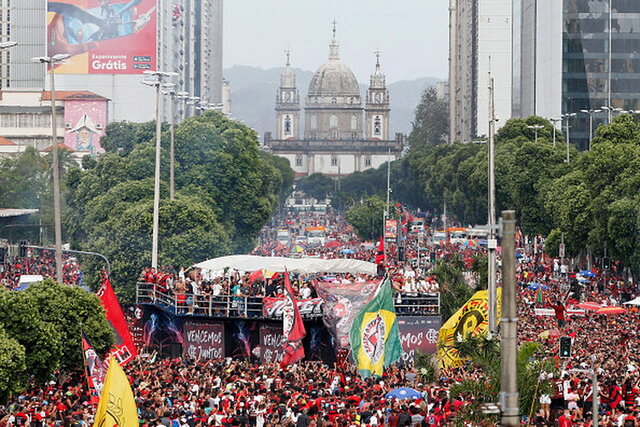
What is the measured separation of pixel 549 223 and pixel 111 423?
66.8 metres

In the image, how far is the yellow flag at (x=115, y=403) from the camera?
2028 centimetres

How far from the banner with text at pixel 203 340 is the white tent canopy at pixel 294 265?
8.49 feet

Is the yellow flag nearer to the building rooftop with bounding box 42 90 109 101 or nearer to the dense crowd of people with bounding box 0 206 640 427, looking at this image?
the dense crowd of people with bounding box 0 206 640 427

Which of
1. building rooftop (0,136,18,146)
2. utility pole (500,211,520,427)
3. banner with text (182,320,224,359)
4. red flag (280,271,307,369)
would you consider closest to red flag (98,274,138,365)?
red flag (280,271,307,369)

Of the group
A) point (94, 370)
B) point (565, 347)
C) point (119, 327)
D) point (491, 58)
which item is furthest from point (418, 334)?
point (491, 58)

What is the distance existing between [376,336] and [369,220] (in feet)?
311

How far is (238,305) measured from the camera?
39.7 meters

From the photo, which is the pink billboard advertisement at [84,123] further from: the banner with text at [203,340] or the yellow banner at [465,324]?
the yellow banner at [465,324]

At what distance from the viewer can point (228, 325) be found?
1585 inches

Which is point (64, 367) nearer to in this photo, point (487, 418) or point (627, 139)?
point (487, 418)

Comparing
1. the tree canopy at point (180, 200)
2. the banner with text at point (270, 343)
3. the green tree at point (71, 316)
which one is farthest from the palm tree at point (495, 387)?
the tree canopy at point (180, 200)

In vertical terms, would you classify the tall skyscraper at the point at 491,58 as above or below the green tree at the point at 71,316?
above

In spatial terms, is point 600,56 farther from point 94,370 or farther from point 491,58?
point 94,370

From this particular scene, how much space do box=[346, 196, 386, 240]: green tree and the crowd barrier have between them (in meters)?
82.0
